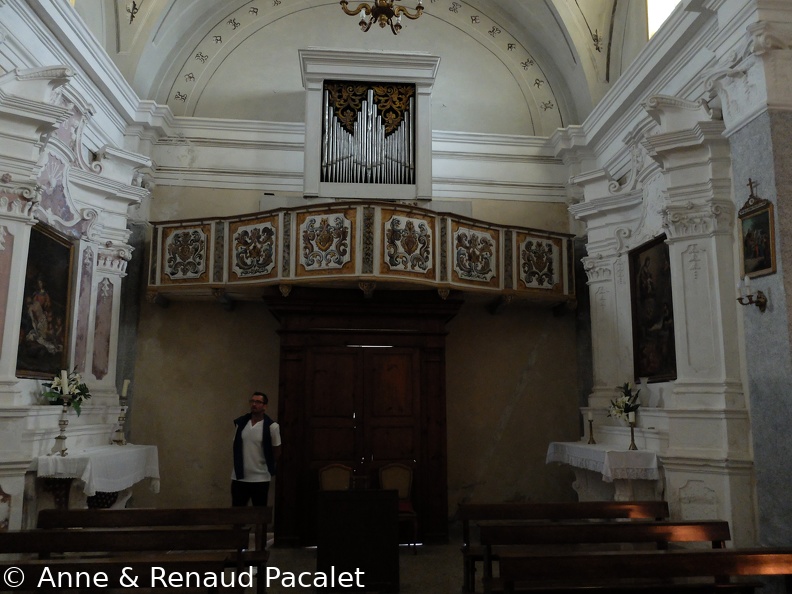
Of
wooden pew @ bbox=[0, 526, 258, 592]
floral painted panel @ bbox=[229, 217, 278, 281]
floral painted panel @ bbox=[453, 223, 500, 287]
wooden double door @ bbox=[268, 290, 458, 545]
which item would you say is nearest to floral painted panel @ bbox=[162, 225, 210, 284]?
floral painted panel @ bbox=[229, 217, 278, 281]

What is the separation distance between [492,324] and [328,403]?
3.12 m

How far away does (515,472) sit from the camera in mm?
11359

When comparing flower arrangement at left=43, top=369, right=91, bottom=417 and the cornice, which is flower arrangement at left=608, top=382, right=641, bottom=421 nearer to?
the cornice

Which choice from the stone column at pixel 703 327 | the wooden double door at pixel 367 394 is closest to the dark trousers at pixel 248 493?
the wooden double door at pixel 367 394

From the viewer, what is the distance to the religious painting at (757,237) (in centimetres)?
640

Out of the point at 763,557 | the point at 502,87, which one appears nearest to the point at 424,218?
the point at 502,87

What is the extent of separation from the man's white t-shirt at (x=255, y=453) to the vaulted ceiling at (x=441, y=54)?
5911 millimetres

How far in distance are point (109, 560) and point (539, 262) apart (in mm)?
7528

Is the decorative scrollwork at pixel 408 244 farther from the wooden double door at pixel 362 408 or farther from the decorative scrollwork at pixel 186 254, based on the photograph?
the decorative scrollwork at pixel 186 254

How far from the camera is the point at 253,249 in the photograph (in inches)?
393

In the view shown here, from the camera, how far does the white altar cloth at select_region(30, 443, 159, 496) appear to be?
717cm

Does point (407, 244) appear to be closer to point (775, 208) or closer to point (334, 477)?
point (334, 477)

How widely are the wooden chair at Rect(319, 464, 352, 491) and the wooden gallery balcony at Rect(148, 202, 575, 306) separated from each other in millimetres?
2393

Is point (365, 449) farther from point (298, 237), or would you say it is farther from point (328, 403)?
point (298, 237)
